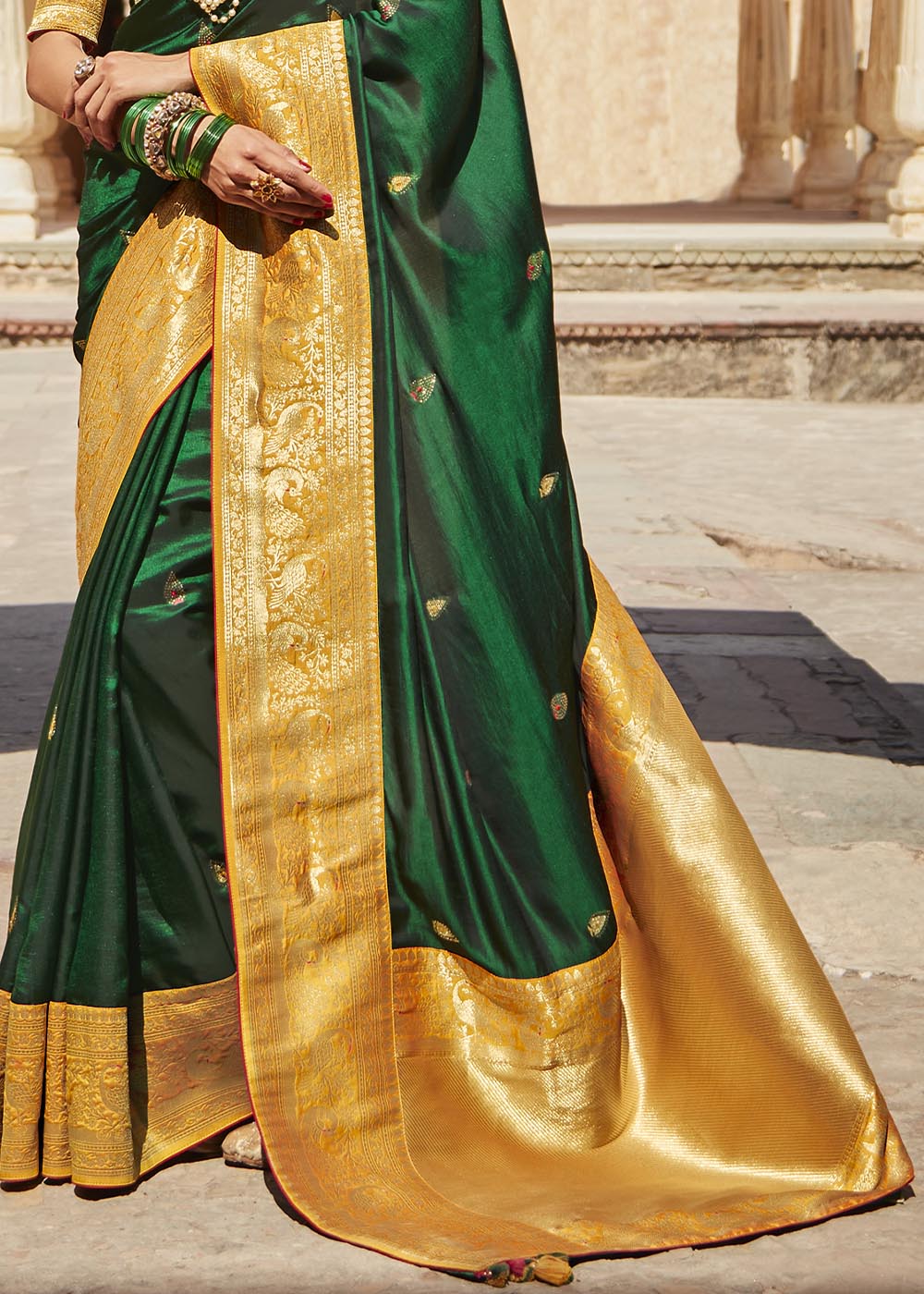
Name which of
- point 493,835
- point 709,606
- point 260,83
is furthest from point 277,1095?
point 709,606

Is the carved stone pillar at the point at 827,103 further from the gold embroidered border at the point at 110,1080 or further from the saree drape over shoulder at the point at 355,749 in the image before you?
the gold embroidered border at the point at 110,1080

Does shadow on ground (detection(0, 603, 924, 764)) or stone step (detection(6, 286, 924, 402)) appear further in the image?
stone step (detection(6, 286, 924, 402))

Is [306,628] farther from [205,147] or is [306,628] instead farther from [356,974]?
[205,147]

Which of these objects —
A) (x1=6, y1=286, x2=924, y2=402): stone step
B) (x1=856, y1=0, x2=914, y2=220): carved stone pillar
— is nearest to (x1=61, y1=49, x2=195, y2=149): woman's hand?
(x1=6, y1=286, x2=924, y2=402): stone step

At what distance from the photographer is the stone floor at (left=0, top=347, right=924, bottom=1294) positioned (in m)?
1.45

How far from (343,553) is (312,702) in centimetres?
13

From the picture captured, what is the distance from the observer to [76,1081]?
151 cm

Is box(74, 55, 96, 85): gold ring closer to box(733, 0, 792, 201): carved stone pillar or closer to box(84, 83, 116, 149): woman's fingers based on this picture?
box(84, 83, 116, 149): woman's fingers

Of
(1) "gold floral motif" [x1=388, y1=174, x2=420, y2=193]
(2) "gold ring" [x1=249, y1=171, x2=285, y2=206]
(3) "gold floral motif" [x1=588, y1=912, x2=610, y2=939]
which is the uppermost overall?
(2) "gold ring" [x1=249, y1=171, x2=285, y2=206]

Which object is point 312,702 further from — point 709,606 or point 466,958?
point 709,606

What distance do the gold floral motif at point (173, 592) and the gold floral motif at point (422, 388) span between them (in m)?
0.26

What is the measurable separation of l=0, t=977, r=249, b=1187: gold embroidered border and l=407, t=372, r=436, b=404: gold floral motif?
55 centimetres

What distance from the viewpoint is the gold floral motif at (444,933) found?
1.57 meters

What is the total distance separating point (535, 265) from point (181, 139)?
1.09 ft
